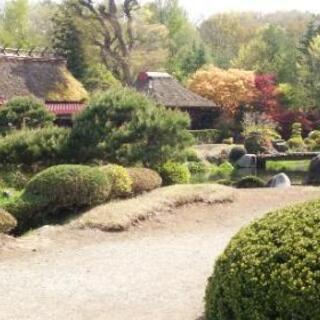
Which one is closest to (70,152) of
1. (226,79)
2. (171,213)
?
(171,213)

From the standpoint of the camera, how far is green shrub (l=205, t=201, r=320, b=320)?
486cm

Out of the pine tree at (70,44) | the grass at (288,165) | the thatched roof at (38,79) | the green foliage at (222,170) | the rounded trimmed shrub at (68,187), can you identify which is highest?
the pine tree at (70,44)

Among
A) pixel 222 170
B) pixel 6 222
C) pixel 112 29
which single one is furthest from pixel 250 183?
pixel 112 29

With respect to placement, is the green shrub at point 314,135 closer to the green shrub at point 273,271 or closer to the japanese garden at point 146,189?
the japanese garden at point 146,189

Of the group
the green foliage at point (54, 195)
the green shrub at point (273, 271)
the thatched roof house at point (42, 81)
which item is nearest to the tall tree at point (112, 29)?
the thatched roof house at point (42, 81)

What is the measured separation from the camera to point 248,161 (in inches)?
1312

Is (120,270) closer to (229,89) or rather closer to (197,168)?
(197,168)

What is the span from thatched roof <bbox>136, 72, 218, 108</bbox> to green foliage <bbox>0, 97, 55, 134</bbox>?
18.6m

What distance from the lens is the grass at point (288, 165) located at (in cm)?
3322

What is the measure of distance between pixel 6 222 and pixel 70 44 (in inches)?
1331

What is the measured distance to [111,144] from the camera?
17.8 metres

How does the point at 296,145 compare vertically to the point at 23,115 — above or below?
below

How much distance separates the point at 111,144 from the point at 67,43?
28.7 m

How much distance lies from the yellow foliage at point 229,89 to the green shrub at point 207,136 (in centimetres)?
253
